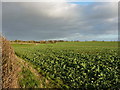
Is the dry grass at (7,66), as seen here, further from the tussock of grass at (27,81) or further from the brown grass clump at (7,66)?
the tussock of grass at (27,81)

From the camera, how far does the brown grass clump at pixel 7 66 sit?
18.6 ft

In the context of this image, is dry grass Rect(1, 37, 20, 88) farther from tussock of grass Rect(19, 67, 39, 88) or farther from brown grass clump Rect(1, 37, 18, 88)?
tussock of grass Rect(19, 67, 39, 88)

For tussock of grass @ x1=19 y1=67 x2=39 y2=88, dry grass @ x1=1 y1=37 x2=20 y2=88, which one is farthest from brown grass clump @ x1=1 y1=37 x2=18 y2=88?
tussock of grass @ x1=19 y1=67 x2=39 y2=88

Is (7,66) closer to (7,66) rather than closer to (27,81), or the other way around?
(7,66)

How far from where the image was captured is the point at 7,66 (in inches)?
228

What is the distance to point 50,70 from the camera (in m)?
10.0

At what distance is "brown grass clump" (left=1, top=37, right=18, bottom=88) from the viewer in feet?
18.6

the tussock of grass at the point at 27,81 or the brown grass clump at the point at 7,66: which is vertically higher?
the brown grass clump at the point at 7,66

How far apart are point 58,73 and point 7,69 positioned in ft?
14.7

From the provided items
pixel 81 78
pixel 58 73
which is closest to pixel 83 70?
pixel 81 78

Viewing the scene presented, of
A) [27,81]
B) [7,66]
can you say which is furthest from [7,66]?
[27,81]

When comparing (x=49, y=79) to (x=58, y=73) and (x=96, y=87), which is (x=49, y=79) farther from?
(x=96, y=87)

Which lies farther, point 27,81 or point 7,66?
point 27,81

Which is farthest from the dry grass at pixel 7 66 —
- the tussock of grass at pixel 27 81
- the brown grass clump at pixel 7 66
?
the tussock of grass at pixel 27 81
